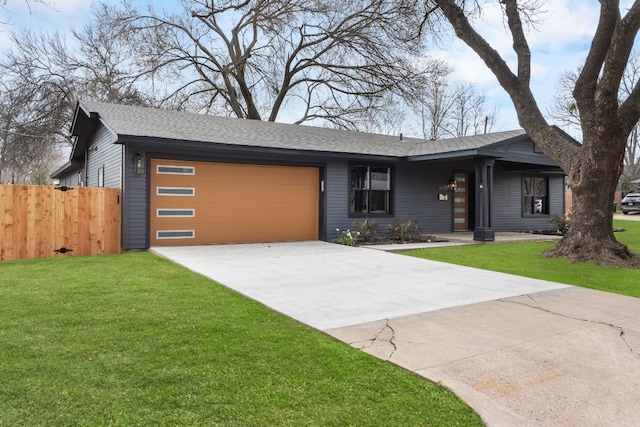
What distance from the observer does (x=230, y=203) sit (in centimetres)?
1024

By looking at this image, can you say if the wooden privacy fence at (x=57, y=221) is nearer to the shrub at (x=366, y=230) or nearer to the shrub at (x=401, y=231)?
the shrub at (x=366, y=230)

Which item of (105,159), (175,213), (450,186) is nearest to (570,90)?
(450,186)

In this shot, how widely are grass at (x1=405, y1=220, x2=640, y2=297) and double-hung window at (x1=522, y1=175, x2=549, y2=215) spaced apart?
528cm

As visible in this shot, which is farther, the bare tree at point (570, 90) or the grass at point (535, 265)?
the bare tree at point (570, 90)

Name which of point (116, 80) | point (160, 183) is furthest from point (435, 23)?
point (116, 80)

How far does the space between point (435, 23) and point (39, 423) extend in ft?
43.3

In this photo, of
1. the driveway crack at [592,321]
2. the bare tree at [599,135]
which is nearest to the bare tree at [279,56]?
the bare tree at [599,135]

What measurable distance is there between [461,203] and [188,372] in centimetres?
1314

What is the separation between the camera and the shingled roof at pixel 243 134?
30.9ft

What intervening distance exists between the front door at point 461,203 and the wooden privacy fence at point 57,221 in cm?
1028

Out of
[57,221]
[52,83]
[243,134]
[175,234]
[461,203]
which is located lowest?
[175,234]

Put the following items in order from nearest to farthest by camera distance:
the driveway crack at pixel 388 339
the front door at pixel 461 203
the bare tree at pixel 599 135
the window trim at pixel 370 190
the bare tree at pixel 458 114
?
the driveway crack at pixel 388 339 < the bare tree at pixel 599 135 < the window trim at pixel 370 190 < the front door at pixel 461 203 < the bare tree at pixel 458 114

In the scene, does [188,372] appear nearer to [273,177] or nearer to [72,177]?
[273,177]

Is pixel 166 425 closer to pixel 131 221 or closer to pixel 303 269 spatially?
pixel 303 269
